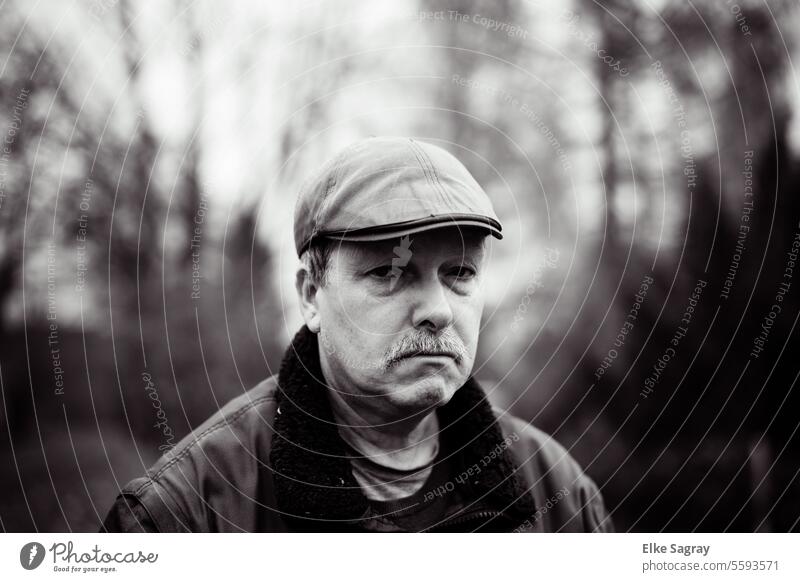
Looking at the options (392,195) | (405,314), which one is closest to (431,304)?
(405,314)

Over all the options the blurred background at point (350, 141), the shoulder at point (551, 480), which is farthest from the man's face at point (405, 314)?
the blurred background at point (350, 141)

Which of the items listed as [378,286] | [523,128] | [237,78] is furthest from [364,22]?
[378,286]

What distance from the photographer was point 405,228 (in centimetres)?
101

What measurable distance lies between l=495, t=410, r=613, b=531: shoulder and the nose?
0.30 meters

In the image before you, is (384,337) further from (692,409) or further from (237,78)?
(692,409)

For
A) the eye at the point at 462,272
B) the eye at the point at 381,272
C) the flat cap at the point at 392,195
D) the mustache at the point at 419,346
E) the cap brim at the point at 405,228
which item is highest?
the flat cap at the point at 392,195

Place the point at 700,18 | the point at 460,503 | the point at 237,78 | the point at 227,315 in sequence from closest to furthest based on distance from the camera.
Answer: the point at 460,503, the point at 237,78, the point at 700,18, the point at 227,315

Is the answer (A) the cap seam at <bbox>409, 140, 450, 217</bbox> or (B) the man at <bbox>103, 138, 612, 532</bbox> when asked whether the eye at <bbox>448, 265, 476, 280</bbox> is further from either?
(A) the cap seam at <bbox>409, 140, 450, 217</bbox>

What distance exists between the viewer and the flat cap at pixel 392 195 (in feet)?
3.33

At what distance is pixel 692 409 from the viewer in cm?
191

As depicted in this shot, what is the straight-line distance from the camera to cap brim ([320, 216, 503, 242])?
100cm

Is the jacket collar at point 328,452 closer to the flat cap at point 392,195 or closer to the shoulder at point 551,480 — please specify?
the shoulder at point 551,480
